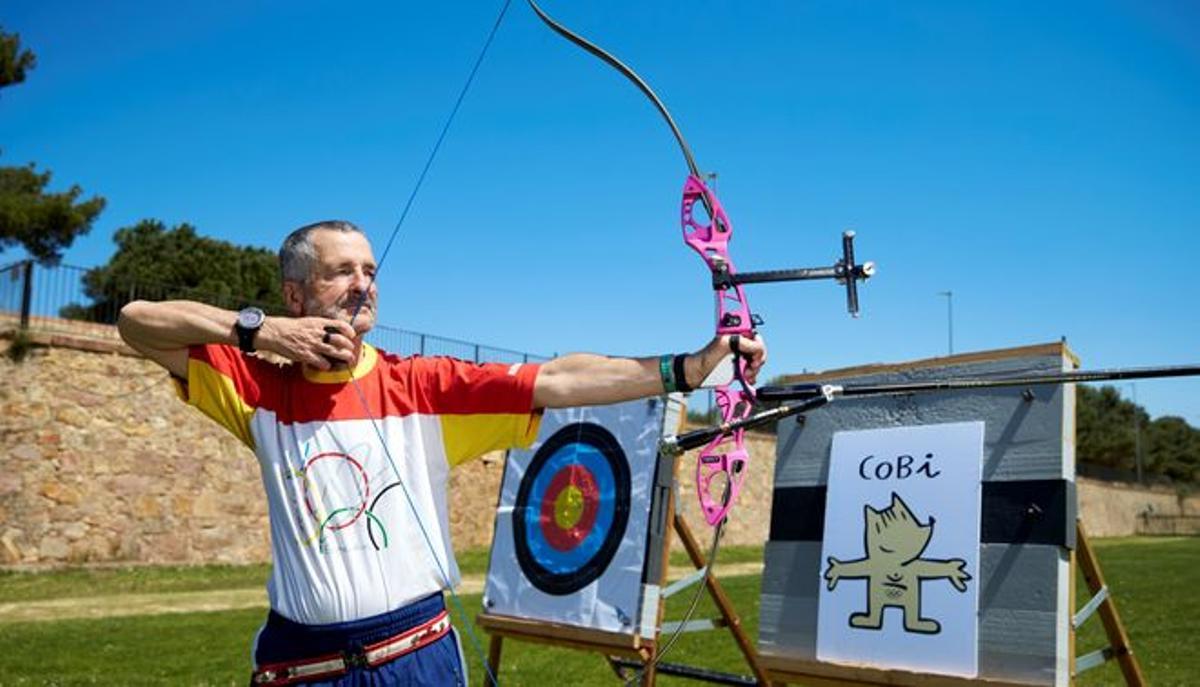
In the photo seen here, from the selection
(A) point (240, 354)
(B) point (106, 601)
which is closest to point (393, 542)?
(A) point (240, 354)

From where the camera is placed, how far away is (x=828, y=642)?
13.4ft

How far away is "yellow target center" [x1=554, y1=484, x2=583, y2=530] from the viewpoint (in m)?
5.38

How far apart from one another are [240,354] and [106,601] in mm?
8888

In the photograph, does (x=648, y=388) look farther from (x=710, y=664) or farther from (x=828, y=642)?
(x=710, y=664)

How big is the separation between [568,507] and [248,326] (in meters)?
3.41

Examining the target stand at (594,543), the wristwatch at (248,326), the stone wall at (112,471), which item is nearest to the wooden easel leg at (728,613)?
the target stand at (594,543)

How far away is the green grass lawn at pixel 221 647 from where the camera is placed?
5797 millimetres

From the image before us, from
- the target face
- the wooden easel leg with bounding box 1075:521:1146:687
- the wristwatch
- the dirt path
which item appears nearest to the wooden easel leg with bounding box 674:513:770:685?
the target face

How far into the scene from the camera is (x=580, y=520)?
532cm

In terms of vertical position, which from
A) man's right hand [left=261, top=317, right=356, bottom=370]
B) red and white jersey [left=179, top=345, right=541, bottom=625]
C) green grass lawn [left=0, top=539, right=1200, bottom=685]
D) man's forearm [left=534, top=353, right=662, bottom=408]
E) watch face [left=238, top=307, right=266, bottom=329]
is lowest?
green grass lawn [left=0, top=539, right=1200, bottom=685]

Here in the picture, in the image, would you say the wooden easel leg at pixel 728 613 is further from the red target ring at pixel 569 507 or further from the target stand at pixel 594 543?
the red target ring at pixel 569 507

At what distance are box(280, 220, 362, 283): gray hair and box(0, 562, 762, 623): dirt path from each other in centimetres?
755

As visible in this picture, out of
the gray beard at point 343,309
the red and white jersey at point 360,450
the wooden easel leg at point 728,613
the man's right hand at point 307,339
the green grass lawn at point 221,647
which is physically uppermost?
the gray beard at point 343,309

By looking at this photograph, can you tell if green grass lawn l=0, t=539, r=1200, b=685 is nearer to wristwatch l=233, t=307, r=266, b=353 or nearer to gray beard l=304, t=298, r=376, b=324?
gray beard l=304, t=298, r=376, b=324
